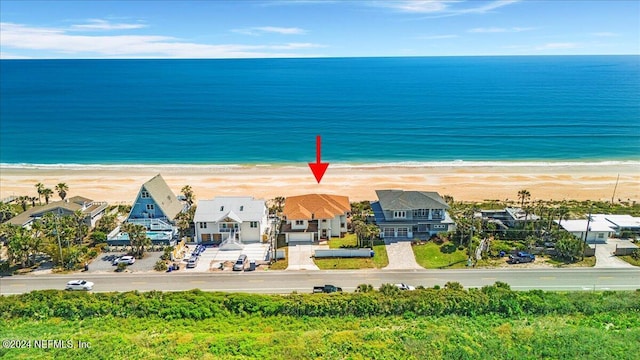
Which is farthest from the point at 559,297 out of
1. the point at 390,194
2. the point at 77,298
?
the point at 77,298

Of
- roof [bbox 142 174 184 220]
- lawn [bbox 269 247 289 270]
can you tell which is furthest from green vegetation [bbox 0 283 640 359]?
roof [bbox 142 174 184 220]

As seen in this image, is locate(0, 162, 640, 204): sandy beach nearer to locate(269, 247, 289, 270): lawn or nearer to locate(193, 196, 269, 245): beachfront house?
locate(193, 196, 269, 245): beachfront house

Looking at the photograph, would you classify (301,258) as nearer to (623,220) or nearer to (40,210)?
(40,210)

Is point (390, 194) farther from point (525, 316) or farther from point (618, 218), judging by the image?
point (618, 218)

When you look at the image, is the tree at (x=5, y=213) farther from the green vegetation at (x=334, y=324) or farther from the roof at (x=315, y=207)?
the roof at (x=315, y=207)

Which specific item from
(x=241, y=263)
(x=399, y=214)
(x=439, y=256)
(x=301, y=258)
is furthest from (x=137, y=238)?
(x=439, y=256)
